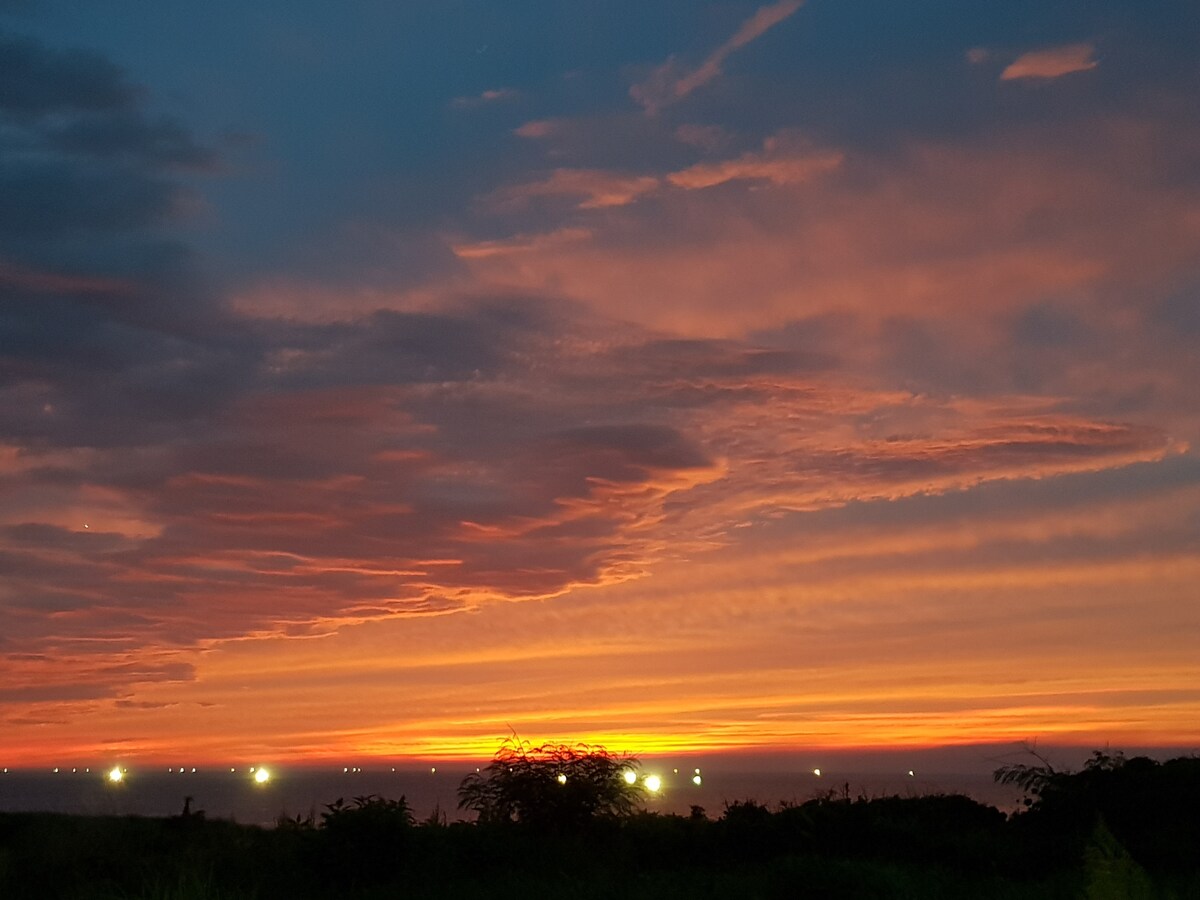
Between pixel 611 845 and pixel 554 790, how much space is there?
6.27ft

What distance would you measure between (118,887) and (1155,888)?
16025 millimetres

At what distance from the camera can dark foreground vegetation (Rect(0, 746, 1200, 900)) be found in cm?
2077

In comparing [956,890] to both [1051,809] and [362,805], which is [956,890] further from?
[362,805]

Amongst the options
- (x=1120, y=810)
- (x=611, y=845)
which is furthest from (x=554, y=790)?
(x=1120, y=810)

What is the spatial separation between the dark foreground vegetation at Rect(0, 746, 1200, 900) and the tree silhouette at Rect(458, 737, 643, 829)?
34 mm

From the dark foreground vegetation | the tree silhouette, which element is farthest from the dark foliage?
the tree silhouette

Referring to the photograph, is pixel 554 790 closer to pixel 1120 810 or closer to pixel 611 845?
pixel 611 845

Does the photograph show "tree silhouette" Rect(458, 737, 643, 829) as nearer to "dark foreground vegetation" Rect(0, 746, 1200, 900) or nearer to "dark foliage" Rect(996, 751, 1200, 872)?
"dark foreground vegetation" Rect(0, 746, 1200, 900)

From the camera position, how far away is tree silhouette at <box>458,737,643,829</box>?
26.7m

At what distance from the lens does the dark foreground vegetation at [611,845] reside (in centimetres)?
2077

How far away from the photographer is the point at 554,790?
26.8 m

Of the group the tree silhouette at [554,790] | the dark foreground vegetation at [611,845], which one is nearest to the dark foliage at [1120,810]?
the dark foreground vegetation at [611,845]

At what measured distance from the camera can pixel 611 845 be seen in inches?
1006

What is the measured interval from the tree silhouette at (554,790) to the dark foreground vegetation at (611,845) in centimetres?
3
